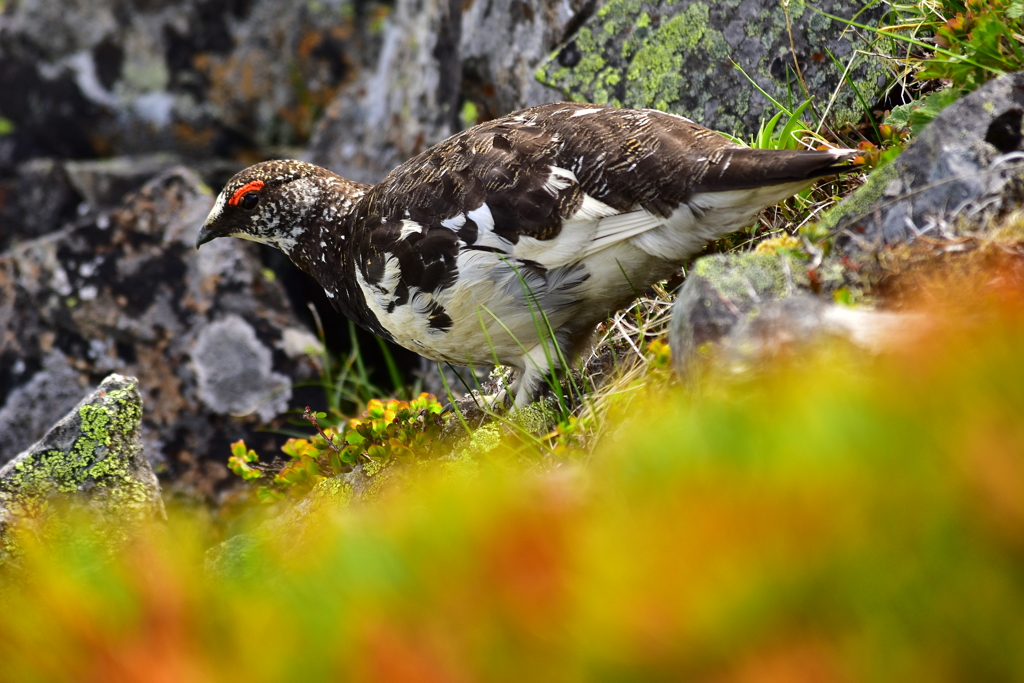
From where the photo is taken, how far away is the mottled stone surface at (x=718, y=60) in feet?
14.2

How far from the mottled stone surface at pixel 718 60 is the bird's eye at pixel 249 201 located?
6.05 ft

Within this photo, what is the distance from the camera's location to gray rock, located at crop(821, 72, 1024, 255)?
2545 mm

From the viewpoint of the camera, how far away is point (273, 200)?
4.75m

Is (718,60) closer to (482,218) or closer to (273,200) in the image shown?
(482,218)

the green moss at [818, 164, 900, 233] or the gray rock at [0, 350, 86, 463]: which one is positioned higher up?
the green moss at [818, 164, 900, 233]

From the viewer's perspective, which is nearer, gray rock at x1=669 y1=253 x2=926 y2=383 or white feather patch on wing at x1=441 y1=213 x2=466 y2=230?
gray rock at x1=669 y1=253 x2=926 y2=383

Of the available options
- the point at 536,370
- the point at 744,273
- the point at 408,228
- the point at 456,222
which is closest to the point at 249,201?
the point at 408,228

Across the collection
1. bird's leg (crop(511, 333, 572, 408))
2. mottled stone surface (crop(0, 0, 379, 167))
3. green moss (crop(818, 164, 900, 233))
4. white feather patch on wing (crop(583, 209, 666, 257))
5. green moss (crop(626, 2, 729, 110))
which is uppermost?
mottled stone surface (crop(0, 0, 379, 167))

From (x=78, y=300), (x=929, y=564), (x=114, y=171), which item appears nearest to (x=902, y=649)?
(x=929, y=564)

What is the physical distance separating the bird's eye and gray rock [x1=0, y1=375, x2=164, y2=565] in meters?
1.27

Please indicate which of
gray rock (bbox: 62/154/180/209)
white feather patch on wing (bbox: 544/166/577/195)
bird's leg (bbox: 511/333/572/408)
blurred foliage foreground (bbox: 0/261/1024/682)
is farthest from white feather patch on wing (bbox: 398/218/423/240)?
gray rock (bbox: 62/154/180/209)

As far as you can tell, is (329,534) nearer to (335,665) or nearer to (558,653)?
(335,665)

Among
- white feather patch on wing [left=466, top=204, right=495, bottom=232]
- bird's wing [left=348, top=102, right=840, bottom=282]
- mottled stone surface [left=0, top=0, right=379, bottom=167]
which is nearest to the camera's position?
bird's wing [left=348, top=102, right=840, bottom=282]

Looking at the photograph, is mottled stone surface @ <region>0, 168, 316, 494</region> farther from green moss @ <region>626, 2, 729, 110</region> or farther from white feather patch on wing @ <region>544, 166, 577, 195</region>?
white feather patch on wing @ <region>544, 166, 577, 195</region>
